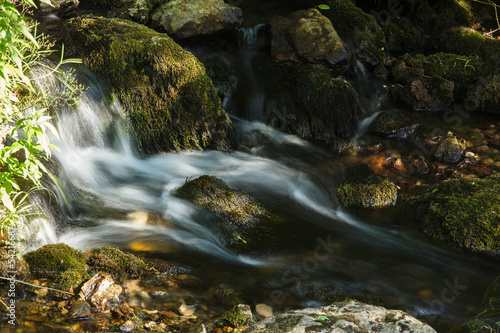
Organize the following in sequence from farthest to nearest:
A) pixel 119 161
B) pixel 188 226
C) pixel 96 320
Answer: pixel 119 161, pixel 188 226, pixel 96 320

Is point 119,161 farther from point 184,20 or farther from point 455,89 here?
point 455,89

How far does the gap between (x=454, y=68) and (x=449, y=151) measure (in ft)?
10.8

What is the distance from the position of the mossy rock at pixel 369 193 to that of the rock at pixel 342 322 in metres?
4.04

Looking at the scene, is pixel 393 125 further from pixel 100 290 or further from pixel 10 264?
pixel 10 264

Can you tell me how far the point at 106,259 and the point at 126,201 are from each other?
187 centimetres

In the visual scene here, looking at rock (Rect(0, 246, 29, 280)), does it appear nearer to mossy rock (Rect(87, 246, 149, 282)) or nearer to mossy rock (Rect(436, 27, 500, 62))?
mossy rock (Rect(87, 246, 149, 282))

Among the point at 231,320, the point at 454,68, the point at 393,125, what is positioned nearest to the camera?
the point at 231,320

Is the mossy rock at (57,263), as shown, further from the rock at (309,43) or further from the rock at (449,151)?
the rock at (309,43)

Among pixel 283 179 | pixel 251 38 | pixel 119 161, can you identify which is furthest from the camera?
pixel 251 38

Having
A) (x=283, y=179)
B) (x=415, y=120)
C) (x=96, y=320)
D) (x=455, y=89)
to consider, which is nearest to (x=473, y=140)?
(x=415, y=120)

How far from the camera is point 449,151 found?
8.11 m

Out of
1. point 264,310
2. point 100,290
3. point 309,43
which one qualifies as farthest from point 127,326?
point 309,43

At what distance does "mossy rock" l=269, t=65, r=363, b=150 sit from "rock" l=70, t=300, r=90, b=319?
6.05 meters

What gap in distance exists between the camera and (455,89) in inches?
407
